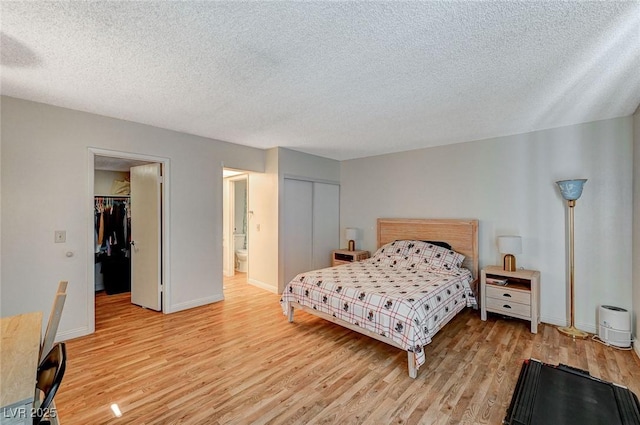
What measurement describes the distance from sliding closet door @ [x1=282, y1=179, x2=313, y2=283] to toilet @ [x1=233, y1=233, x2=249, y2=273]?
1.71m

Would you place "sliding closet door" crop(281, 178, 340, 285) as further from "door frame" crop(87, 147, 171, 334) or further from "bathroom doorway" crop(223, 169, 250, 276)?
"door frame" crop(87, 147, 171, 334)

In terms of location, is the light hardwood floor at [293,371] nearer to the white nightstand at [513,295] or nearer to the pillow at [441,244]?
the white nightstand at [513,295]

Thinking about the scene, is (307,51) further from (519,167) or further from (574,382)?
(519,167)

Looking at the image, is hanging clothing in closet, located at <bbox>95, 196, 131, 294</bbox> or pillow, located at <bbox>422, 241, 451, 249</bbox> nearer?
pillow, located at <bbox>422, 241, 451, 249</bbox>

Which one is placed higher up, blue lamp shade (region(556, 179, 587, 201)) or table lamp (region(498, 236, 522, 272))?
blue lamp shade (region(556, 179, 587, 201))

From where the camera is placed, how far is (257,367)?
245 centimetres

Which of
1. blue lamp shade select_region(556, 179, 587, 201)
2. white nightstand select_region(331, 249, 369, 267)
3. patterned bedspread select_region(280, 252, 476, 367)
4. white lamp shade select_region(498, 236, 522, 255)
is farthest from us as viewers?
white nightstand select_region(331, 249, 369, 267)

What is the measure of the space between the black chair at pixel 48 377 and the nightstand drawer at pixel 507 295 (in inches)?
154

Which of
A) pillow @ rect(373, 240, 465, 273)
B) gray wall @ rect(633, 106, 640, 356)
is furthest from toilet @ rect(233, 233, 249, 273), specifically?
gray wall @ rect(633, 106, 640, 356)

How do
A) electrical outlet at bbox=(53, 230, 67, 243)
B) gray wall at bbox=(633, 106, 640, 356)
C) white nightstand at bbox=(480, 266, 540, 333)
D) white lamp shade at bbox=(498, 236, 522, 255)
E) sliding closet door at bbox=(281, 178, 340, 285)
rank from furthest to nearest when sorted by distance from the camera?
1. sliding closet door at bbox=(281, 178, 340, 285)
2. white lamp shade at bbox=(498, 236, 522, 255)
3. white nightstand at bbox=(480, 266, 540, 333)
4. electrical outlet at bbox=(53, 230, 67, 243)
5. gray wall at bbox=(633, 106, 640, 356)

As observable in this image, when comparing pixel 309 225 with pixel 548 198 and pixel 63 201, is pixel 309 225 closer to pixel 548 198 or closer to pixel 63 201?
pixel 63 201

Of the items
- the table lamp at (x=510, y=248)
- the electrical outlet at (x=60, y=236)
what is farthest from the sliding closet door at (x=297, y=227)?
the table lamp at (x=510, y=248)

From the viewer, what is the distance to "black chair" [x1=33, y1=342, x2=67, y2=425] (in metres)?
1.15

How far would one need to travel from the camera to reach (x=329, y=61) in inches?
76.2
